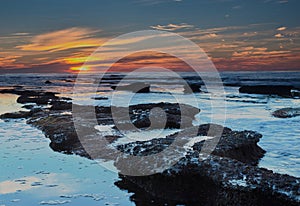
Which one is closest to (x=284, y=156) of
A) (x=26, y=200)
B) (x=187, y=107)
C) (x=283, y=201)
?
(x=283, y=201)

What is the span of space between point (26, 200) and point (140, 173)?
269 cm

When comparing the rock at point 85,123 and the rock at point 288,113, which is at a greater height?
the rock at point 85,123

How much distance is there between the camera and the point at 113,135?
13.2 metres

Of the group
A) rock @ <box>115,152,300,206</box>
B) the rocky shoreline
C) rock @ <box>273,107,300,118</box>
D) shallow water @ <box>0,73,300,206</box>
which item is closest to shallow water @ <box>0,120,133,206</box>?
shallow water @ <box>0,73,300,206</box>

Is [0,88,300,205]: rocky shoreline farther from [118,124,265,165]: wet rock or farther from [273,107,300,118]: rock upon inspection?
[273,107,300,118]: rock

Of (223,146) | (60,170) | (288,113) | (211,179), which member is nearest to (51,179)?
(60,170)

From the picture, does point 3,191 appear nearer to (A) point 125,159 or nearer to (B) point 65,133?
(A) point 125,159

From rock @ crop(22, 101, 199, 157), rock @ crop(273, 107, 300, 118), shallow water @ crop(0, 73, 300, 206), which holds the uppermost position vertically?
rock @ crop(22, 101, 199, 157)

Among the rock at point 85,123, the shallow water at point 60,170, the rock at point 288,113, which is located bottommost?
the shallow water at point 60,170

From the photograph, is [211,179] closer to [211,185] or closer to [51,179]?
[211,185]


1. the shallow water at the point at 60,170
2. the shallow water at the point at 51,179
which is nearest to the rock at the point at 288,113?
the shallow water at the point at 60,170

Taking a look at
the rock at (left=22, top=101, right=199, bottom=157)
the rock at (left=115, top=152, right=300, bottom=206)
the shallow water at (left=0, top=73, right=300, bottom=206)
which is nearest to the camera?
the rock at (left=115, top=152, right=300, bottom=206)

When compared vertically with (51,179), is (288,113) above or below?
above

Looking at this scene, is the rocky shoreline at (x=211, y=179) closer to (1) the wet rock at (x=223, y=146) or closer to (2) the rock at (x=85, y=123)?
(1) the wet rock at (x=223, y=146)
